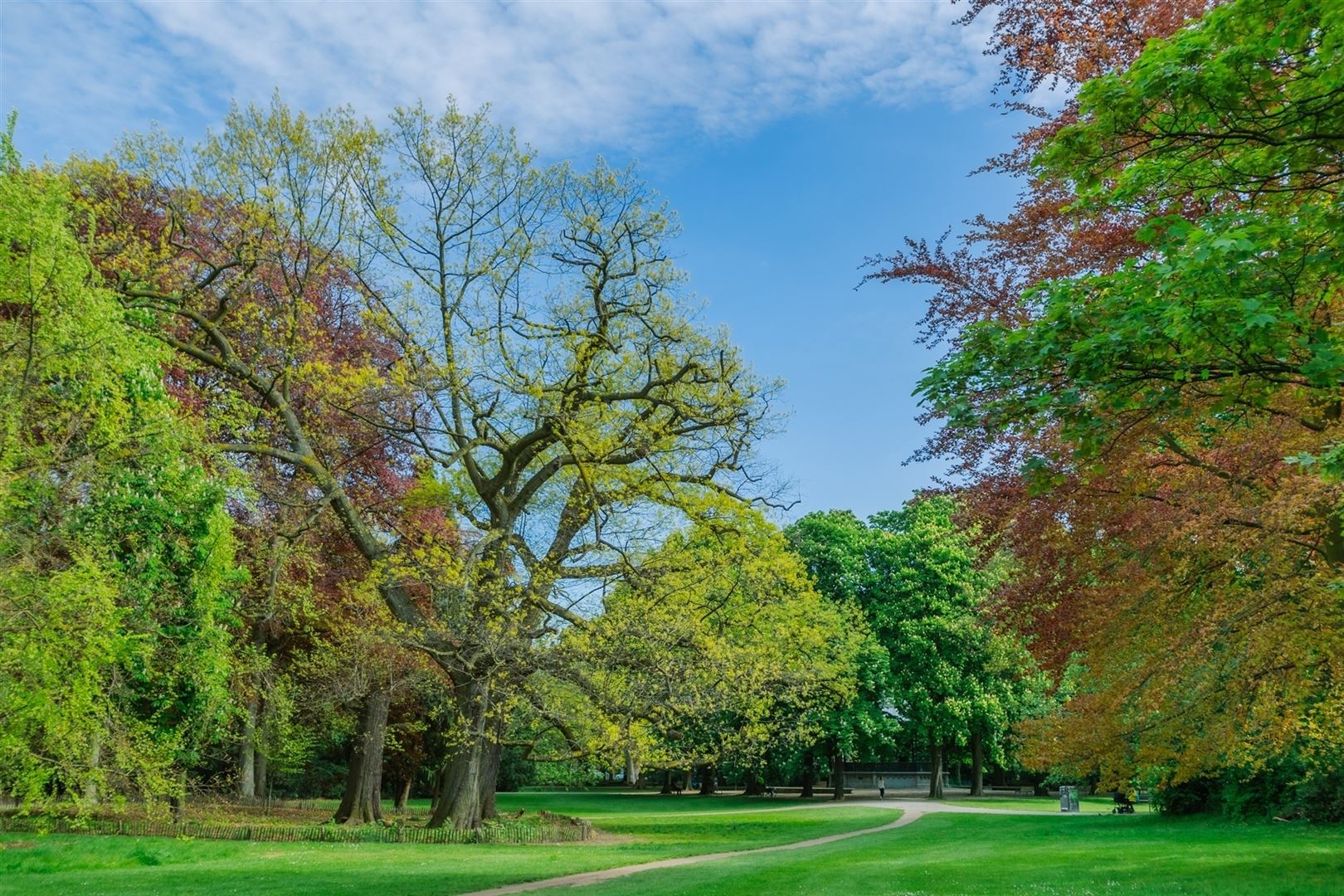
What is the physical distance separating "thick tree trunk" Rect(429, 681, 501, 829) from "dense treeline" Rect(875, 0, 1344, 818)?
411 inches

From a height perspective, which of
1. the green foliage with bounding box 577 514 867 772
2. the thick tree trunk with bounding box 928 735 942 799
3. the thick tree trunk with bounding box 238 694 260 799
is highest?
the green foliage with bounding box 577 514 867 772

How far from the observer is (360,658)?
21.0 meters

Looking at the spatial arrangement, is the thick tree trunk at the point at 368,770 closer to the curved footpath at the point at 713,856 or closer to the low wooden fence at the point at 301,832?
the low wooden fence at the point at 301,832

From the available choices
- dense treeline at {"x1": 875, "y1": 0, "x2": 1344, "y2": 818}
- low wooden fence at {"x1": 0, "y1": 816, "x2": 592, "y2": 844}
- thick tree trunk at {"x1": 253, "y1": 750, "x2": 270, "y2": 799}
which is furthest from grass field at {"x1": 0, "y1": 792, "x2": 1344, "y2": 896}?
thick tree trunk at {"x1": 253, "y1": 750, "x2": 270, "y2": 799}

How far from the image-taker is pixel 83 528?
10.6 meters

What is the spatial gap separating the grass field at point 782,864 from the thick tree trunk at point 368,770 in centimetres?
568

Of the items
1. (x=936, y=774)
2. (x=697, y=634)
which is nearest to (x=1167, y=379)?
(x=697, y=634)

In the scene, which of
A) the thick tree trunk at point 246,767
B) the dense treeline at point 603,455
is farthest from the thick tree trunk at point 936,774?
the thick tree trunk at point 246,767

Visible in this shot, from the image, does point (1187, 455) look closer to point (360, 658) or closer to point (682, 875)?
point (682, 875)

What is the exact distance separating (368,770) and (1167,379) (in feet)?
74.2

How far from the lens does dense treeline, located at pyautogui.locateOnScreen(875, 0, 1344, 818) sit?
21.2 ft

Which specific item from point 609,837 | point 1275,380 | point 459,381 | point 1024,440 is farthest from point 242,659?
point 1275,380

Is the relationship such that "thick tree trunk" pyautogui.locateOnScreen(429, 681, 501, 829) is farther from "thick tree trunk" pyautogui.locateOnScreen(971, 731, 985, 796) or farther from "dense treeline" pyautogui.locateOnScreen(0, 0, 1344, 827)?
"thick tree trunk" pyautogui.locateOnScreen(971, 731, 985, 796)

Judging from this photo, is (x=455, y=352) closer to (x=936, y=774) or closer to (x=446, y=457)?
(x=446, y=457)
